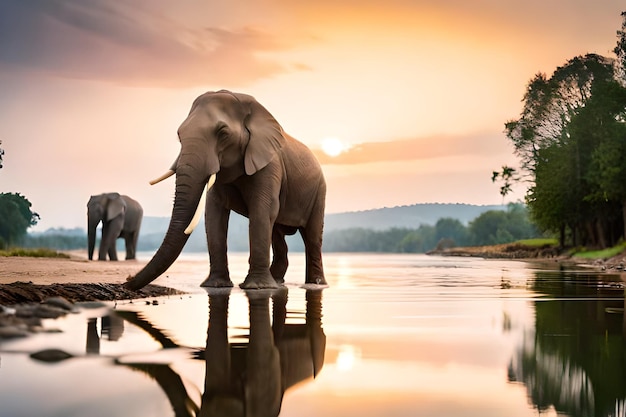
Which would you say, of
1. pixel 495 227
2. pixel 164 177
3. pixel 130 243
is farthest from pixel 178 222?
pixel 495 227

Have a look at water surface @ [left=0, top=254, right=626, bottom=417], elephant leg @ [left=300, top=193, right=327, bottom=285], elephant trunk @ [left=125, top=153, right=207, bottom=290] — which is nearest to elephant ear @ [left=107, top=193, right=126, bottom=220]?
elephant leg @ [left=300, top=193, right=327, bottom=285]

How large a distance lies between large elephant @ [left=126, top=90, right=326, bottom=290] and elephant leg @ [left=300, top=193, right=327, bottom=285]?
106cm

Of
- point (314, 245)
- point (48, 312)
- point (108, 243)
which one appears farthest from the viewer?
point (108, 243)

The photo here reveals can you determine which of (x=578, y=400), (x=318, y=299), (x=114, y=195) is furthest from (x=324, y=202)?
(x=114, y=195)

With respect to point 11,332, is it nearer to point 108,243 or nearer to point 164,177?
point 164,177

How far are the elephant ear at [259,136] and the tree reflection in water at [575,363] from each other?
6419 millimetres

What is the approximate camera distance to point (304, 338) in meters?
6.70

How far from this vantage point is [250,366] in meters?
5.04

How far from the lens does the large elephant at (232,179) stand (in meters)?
12.5

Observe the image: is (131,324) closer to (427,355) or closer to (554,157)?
(427,355)

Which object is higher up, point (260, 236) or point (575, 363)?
point (260, 236)

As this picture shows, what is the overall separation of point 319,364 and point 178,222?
741cm

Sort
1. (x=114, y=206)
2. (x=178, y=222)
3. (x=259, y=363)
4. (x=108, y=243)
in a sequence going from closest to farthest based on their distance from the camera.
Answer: (x=259, y=363), (x=178, y=222), (x=108, y=243), (x=114, y=206)

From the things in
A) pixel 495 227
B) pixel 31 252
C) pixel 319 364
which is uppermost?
pixel 495 227
